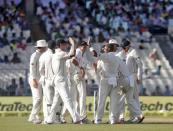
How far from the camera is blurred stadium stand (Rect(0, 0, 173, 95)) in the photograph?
38.5m

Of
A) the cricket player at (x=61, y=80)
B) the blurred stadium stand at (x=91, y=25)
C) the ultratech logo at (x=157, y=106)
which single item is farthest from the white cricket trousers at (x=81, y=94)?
the blurred stadium stand at (x=91, y=25)

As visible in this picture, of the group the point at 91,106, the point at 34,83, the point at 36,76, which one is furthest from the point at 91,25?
the point at 34,83

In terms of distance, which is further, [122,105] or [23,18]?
[23,18]

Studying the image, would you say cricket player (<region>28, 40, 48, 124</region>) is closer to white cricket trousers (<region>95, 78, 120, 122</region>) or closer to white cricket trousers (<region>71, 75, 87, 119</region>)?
white cricket trousers (<region>71, 75, 87, 119</region>)

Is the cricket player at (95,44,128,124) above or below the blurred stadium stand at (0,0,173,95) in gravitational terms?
below

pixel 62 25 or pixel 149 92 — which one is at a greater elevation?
pixel 62 25

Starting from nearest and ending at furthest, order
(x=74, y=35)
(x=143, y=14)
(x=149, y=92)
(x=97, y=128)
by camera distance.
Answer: (x=97, y=128) → (x=149, y=92) → (x=74, y=35) → (x=143, y=14)

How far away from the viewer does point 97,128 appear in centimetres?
2089

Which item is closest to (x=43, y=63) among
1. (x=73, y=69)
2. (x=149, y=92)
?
(x=73, y=69)

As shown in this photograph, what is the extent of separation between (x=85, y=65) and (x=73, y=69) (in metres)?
0.42

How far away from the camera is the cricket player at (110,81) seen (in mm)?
23266

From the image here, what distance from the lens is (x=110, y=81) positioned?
23266 mm

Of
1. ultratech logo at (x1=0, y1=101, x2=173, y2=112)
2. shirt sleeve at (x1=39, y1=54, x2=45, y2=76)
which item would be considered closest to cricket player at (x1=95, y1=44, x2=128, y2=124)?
shirt sleeve at (x1=39, y1=54, x2=45, y2=76)

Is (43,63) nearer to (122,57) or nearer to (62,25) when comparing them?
(122,57)
